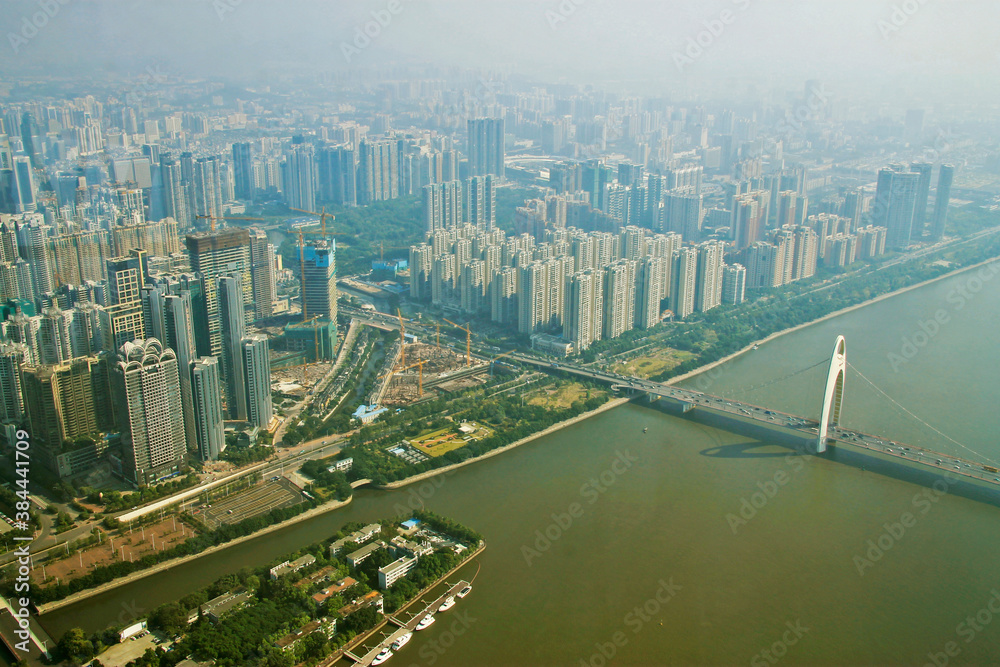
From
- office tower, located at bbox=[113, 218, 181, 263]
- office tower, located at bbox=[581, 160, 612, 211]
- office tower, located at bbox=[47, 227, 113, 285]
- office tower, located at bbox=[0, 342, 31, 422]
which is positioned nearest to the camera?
office tower, located at bbox=[0, 342, 31, 422]

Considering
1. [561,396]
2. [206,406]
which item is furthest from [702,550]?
[206,406]

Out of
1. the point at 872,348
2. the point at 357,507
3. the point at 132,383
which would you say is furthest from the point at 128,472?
the point at 872,348

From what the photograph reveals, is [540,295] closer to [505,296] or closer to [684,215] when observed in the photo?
[505,296]

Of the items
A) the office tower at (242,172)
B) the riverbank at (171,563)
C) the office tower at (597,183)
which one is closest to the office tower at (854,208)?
the office tower at (597,183)

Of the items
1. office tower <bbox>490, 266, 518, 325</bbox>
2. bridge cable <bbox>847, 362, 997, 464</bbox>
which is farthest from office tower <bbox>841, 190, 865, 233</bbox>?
office tower <bbox>490, 266, 518, 325</bbox>

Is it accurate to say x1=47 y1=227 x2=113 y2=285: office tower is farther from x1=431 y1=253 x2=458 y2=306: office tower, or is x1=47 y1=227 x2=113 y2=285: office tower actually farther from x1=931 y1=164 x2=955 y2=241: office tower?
x1=931 y1=164 x2=955 y2=241: office tower

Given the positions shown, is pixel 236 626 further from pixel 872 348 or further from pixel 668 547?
pixel 872 348
